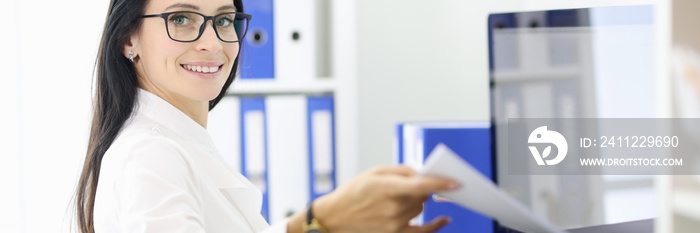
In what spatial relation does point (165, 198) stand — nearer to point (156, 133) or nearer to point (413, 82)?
point (156, 133)

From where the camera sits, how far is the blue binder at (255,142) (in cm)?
193

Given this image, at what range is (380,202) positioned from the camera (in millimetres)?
618

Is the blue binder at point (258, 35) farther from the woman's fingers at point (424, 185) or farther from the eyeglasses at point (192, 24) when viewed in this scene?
the woman's fingers at point (424, 185)

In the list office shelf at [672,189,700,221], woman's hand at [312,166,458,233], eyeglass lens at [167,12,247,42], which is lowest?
office shelf at [672,189,700,221]

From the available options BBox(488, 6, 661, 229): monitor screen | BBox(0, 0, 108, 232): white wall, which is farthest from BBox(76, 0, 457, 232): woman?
BBox(0, 0, 108, 232): white wall

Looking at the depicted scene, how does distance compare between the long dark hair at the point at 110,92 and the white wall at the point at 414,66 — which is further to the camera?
the white wall at the point at 414,66

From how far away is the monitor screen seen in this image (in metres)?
0.89

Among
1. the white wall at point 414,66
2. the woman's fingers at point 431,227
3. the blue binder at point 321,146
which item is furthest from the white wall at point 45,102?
the woman's fingers at point 431,227

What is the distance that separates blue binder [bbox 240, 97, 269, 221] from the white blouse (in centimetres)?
84

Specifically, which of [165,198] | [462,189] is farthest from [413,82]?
[462,189]

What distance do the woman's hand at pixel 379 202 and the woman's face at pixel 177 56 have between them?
0.47 meters

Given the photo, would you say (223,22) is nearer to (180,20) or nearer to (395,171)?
(180,20)

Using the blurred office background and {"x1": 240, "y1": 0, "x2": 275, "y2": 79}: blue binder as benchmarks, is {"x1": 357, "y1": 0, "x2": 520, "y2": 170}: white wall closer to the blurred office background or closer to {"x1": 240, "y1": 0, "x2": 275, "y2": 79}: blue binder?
the blurred office background

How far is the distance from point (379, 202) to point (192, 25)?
1.83ft
